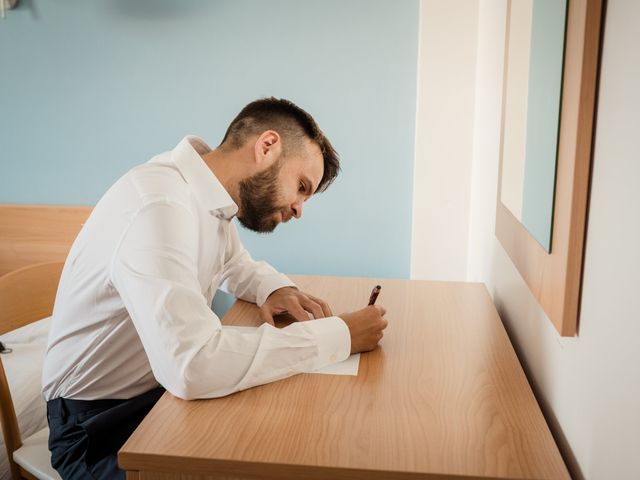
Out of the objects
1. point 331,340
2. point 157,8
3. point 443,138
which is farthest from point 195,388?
point 157,8

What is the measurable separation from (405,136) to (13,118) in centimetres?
171

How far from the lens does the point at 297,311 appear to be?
1.60 meters

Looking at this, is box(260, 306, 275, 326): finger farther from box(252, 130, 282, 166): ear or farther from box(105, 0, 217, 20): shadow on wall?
box(105, 0, 217, 20): shadow on wall

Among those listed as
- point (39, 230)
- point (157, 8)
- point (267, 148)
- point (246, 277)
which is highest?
point (157, 8)

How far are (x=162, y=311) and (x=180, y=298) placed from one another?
0.04m

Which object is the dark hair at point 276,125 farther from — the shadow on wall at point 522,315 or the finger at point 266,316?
the shadow on wall at point 522,315

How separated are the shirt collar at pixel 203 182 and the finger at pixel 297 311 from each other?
27cm

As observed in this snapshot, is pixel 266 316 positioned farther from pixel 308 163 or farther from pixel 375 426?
pixel 375 426

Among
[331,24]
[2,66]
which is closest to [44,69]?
[2,66]

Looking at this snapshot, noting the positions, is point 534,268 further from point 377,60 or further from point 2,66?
point 2,66

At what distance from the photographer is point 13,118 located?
3.00 m

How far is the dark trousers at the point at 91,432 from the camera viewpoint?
4.52 ft

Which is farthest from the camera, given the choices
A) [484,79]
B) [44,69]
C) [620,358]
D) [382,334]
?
[44,69]

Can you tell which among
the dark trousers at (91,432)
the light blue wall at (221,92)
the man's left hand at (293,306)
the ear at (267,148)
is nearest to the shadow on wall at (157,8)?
the light blue wall at (221,92)
